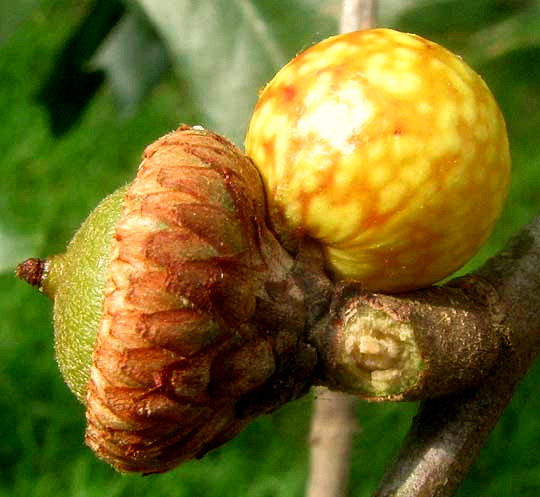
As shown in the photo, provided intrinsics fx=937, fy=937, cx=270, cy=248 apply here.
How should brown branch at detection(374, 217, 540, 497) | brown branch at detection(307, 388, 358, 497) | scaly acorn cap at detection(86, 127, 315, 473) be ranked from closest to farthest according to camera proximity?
1. scaly acorn cap at detection(86, 127, 315, 473)
2. brown branch at detection(374, 217, 540, 497)
3. brown branch at detection(307, 388, 358, 497)

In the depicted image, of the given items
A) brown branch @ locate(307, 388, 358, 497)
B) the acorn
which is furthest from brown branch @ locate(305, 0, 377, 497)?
the acorn

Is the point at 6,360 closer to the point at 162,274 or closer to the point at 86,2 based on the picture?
the point at 86,2

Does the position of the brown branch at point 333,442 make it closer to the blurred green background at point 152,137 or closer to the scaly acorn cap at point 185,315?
the scaly acorn cap at point 185,315

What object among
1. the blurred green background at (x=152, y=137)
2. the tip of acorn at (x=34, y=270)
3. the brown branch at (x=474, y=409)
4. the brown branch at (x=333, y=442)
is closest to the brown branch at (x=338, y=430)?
the brown branch at (x=333, y=442)

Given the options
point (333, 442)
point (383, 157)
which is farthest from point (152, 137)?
point (383, 157)

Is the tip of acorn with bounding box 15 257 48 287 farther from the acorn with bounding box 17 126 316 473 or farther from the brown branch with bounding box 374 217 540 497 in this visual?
the brown branch with bounding box 374 217 540 497

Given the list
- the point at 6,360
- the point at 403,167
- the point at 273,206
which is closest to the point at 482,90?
the point at 403,167
